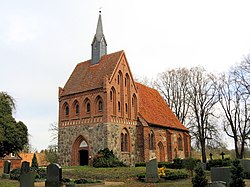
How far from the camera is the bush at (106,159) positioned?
25000 millimetres

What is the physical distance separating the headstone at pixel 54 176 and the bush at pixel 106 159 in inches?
482

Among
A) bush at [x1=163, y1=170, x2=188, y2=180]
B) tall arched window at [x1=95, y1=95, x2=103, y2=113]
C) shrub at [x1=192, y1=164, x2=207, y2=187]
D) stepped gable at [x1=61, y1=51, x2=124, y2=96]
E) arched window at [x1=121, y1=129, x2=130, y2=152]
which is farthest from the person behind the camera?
stepped gable at [x1=61, y1=51, x2=124, y2=96]

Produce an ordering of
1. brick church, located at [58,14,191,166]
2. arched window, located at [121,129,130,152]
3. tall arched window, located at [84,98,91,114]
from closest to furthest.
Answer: brick church, located at [58,14,191,166]
arched window, located at [121,129,130,152]
tall arched window, located at [84,98,91,114]

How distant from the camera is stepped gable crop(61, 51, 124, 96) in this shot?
1163 inches

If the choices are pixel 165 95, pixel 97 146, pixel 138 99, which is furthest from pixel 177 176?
pixel 165 95

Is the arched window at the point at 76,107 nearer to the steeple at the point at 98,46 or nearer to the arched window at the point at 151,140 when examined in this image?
the steeple at the point at 98,46

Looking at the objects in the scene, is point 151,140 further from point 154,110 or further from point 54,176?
point 54,176

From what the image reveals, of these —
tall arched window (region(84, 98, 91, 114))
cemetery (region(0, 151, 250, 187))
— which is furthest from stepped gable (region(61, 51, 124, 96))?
cemetery (region(0, 151, 250, 187))

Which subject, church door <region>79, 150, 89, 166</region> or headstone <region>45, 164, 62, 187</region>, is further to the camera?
church door <region>79, 150, 89, 166</region>

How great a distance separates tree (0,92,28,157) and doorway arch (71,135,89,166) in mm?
5019

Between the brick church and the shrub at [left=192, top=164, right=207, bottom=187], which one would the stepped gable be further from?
the shrub at [left=192, top=164, right=207, bottom=187]

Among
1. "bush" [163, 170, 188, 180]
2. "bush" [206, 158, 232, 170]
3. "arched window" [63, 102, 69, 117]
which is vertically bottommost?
"bush" [163, 170, 188, 180]

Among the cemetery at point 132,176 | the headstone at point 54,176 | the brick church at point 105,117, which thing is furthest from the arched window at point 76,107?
the headstone at point 54,176

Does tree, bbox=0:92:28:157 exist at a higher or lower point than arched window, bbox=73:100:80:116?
lower
